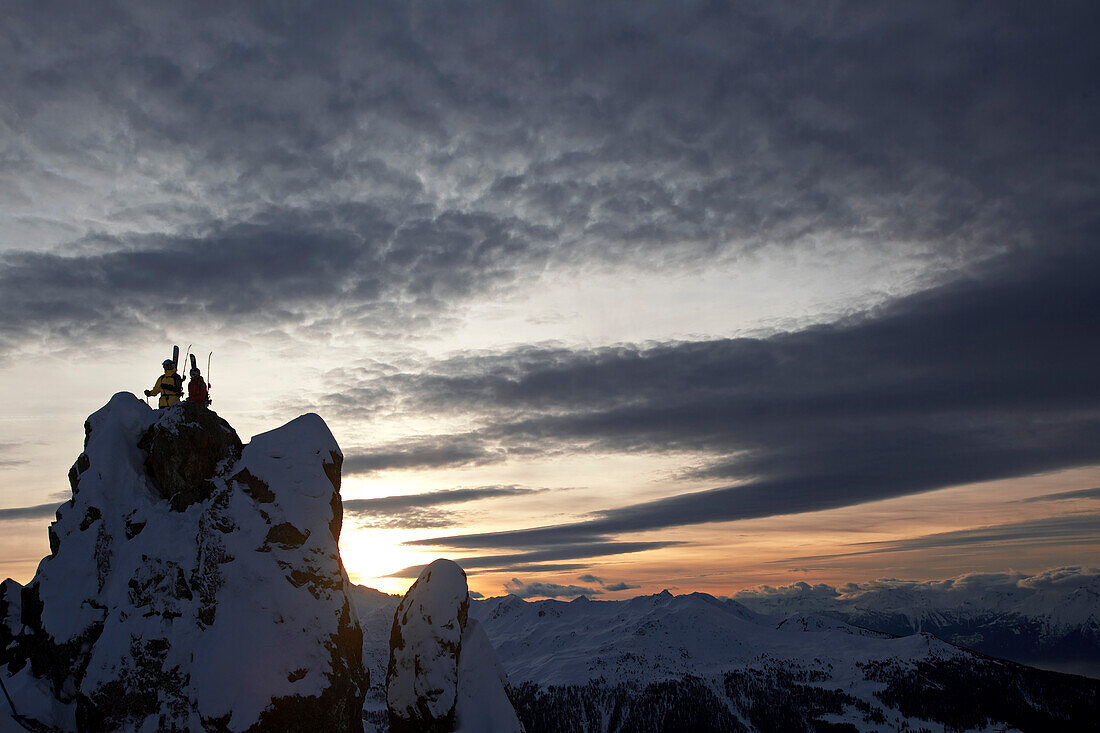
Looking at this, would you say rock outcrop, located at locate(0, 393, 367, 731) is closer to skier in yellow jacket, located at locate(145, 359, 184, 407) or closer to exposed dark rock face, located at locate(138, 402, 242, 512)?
exposed dark rock face, located at locate(138, 402, 242, 512)

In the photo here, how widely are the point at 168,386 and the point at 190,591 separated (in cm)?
1637

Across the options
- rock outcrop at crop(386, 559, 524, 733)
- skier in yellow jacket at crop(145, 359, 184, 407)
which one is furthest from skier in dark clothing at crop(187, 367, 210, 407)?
rock outcrop at crop(386, 559, 524, 733)

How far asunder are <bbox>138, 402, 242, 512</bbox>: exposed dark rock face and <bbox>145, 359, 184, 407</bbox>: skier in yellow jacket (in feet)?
12.6

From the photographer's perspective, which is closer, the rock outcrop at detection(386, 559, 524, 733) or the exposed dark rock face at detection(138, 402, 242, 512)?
the exposed dark rock face at detection(138, 402, 242, 512)

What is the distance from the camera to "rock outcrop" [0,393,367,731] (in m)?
36.8

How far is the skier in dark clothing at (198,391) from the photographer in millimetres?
47891

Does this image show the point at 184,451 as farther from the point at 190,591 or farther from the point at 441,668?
the point at 441,668

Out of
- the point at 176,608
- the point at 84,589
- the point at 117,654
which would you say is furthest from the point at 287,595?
the point at 84,589

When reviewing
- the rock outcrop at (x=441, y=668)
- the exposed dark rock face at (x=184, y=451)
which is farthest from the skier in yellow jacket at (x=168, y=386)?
the rock outcrop at (x=441, y=668)

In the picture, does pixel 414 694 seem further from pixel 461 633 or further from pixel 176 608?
pixel 176 608

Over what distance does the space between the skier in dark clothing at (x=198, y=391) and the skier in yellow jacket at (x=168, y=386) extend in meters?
0.98

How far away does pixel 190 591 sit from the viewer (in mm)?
39000

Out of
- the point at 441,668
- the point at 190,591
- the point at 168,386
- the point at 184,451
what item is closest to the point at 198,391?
the point at 168,386

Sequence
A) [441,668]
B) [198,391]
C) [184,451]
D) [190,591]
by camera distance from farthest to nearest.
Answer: [441,668]
[198,391]
[184,451]
[190,591]
